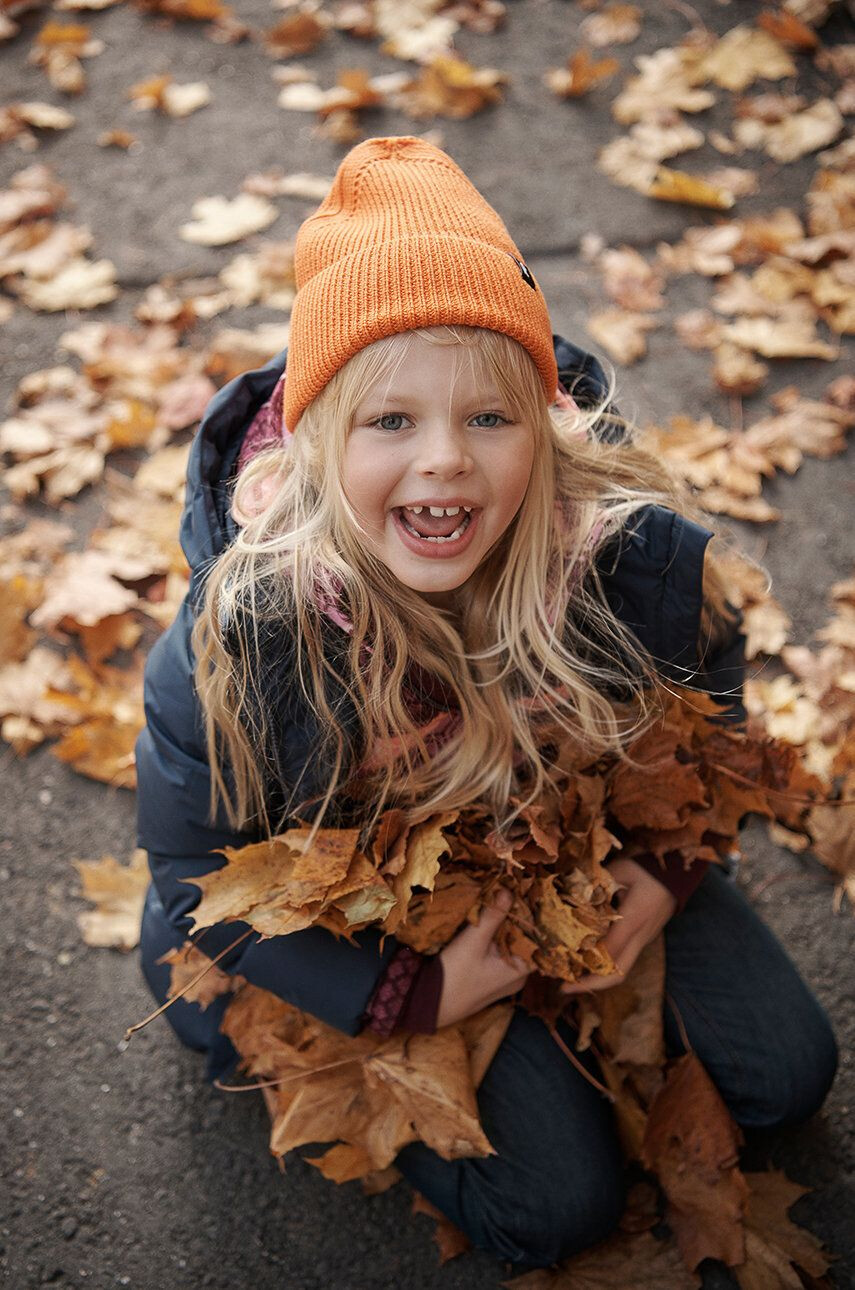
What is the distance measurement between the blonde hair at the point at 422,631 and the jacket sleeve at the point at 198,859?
0.06 meters

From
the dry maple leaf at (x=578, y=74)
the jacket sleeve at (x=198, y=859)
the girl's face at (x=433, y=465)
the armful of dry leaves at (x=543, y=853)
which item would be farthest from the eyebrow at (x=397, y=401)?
the dry maple leaf at (x=578, y=74)

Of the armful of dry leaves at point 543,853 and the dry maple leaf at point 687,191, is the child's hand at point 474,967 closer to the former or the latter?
the armful of dry leaves at point 543,853

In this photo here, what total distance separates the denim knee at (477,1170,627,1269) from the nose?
3.69 ft

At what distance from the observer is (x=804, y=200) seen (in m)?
3.31

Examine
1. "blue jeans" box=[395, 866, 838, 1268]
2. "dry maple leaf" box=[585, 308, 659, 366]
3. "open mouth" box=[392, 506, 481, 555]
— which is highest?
"open mouth" box=[392, 506, 481, 555]

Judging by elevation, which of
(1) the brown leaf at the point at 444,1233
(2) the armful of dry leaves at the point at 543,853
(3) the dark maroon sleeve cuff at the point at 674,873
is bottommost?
(1) the brown leaf at the point at 444,1233

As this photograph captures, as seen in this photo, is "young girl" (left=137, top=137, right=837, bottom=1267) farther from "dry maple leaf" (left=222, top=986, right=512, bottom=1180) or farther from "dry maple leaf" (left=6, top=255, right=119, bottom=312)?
"dry maple leaf" (left=6, top=255, right=119, bottom=312)

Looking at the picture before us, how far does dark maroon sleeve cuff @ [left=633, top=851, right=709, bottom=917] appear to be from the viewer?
1.77 metres

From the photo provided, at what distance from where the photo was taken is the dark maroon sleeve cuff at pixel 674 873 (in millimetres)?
1770

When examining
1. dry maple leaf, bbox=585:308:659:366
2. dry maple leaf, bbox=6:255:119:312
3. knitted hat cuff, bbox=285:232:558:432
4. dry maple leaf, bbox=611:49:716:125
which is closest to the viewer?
knitted hat cuff, bbox=285:232:558:432

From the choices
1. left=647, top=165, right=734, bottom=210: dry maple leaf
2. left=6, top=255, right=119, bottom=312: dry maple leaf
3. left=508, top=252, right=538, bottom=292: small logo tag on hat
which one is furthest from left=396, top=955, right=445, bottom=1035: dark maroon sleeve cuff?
left=647, top=165, right=734, bottom=210: dry maple leaf

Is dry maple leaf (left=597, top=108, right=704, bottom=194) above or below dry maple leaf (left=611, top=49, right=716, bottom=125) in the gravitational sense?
below

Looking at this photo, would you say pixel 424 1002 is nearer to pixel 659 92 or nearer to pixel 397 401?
pixel 397 401

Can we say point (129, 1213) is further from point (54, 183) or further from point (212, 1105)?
point (54, 183)
